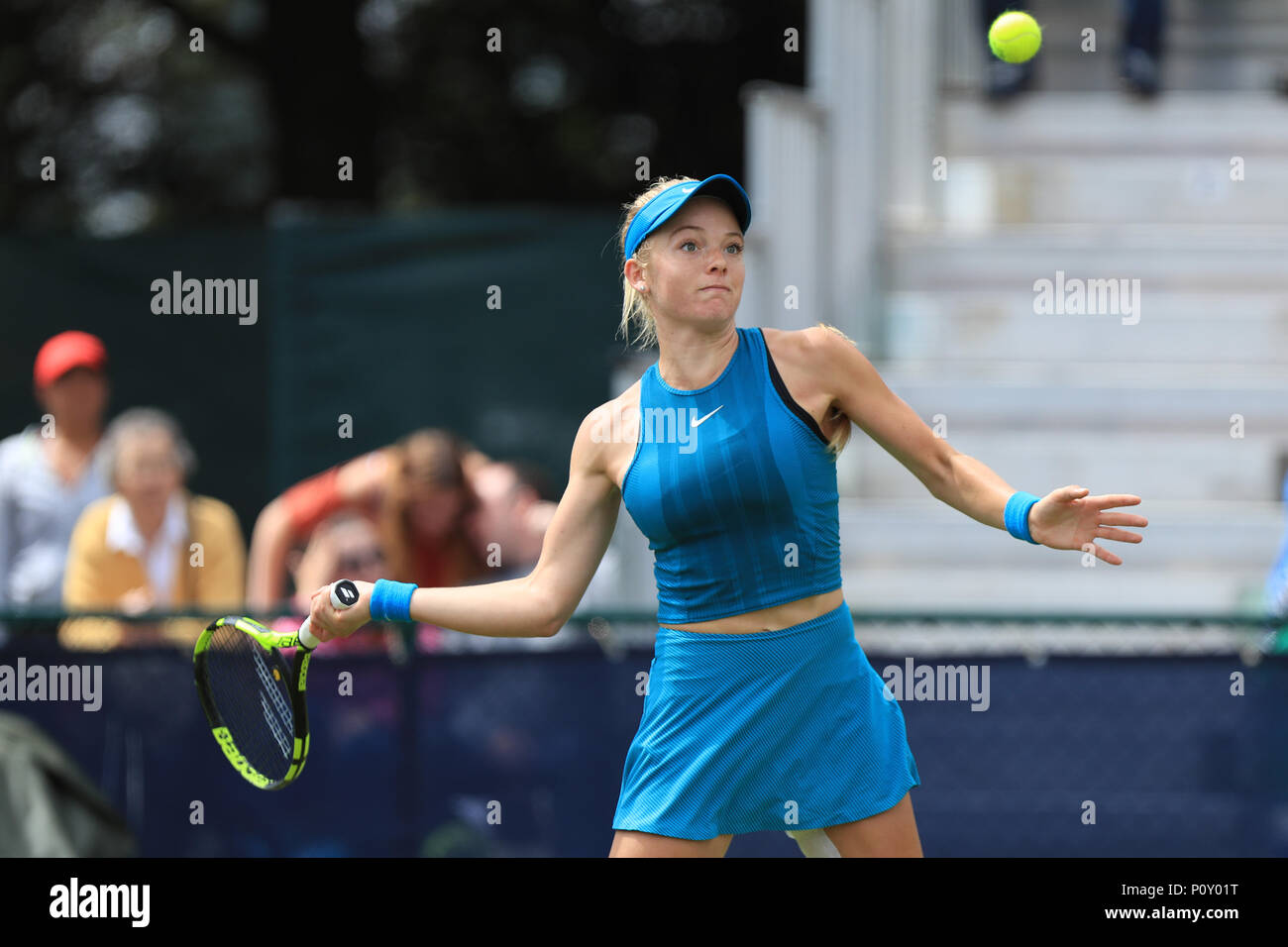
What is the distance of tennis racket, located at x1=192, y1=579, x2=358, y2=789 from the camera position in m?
3.97

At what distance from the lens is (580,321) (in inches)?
331

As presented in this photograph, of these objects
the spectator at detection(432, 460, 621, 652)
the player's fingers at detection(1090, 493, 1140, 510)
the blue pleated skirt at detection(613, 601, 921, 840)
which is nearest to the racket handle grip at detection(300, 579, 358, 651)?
the blue pleated skirt at detection(613, 601, 921, 840)

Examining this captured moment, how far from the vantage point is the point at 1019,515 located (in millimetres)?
3506

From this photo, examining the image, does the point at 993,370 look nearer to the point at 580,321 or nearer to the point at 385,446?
the point at 580,321

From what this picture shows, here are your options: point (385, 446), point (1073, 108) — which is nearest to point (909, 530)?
point (385, 446)

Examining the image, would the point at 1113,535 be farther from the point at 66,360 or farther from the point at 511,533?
the point at 66,360

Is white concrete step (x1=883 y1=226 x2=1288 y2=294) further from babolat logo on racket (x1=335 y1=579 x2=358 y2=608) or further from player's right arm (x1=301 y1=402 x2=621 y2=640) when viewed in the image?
babolat logo on racket (x1=335 y1=579 x2=358 y2=608)

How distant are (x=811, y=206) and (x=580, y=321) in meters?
1.47

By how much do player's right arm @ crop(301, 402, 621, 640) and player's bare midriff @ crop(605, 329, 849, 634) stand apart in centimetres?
8

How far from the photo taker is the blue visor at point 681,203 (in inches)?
140

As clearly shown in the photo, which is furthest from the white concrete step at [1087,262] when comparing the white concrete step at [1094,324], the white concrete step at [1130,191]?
the white concrete step at [1130,191]

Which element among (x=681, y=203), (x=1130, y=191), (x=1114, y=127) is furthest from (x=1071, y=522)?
(x=1114, y=127)

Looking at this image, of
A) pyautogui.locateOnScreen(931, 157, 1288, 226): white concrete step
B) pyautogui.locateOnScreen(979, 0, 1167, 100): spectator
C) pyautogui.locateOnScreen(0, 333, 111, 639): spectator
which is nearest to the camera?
pyautogui.locateOnScreen(0, 333, 111, 639): spectator

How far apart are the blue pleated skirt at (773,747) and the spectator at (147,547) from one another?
3377 millimetres
